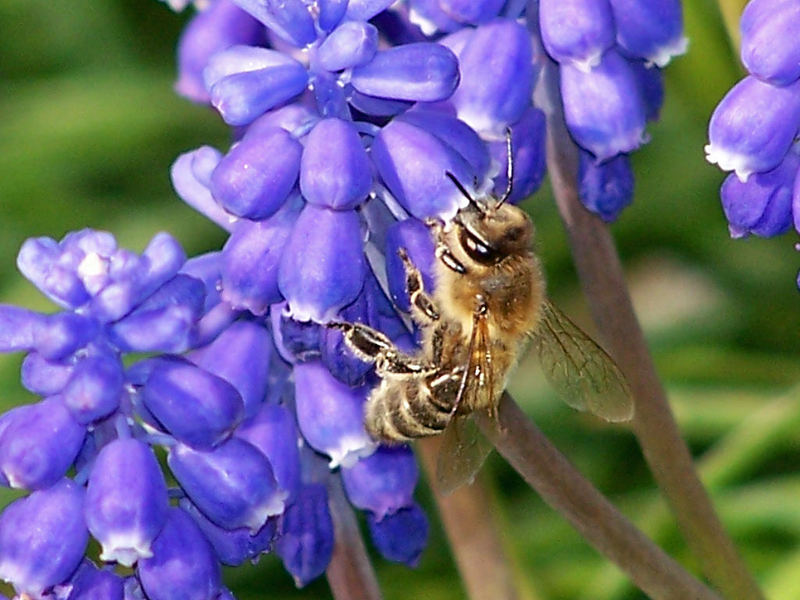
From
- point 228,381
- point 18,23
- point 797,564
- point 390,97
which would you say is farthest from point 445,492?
point 18,23

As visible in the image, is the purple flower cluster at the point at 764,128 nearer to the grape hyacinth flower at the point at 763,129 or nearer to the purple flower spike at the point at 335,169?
the grape hyacinth flower at the point at 763,129

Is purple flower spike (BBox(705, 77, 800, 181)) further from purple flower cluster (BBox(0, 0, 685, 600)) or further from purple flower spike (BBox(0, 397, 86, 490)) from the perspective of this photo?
purple flower spike (BBox(0, 397, 86, 490))

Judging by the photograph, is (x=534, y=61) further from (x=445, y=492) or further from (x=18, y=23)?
(x=18, y=23)

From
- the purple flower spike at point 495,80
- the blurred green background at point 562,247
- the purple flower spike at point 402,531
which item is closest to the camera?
the purple flower spike at point 495,80

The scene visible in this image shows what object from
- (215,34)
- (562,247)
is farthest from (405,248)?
(562,247)

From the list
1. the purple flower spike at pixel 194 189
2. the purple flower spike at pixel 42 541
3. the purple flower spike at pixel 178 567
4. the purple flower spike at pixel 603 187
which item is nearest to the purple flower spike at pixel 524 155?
the purple flower spike at pixel 603 187

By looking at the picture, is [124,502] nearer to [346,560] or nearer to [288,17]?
[346,560]
